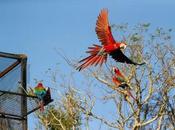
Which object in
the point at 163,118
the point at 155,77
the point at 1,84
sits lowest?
the point at 1,84

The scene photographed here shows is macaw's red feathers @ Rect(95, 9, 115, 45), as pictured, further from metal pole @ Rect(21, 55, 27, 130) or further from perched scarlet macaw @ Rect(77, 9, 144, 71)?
metal pole @ Rect(21, 55, 27, 130)

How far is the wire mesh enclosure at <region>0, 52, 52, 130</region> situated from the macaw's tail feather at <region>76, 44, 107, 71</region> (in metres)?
0.91

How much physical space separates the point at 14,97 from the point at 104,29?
4.02ft

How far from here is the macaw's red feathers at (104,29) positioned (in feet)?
17.9

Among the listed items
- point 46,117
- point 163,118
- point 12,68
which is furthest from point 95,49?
point 46,117

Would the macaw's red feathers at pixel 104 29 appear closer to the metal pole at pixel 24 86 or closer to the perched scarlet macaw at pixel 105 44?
the perched scarlet macaw at pixel 105 44

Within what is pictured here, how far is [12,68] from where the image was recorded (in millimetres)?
5973

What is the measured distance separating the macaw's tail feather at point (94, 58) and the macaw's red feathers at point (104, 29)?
21 centimetres

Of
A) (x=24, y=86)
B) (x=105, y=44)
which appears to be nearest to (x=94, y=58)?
(x=105, y=44)

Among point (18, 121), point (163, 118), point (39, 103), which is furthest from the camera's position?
point (163, 118)

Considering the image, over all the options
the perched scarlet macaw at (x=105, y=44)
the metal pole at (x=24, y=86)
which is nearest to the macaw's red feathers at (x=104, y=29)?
the perched scarlet macaw at (x=105, y=44)

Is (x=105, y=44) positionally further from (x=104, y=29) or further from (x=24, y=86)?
(x=24, y=86)

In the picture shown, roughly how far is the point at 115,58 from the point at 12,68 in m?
1.17

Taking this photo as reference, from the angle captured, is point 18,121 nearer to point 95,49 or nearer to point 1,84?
point 1,84
